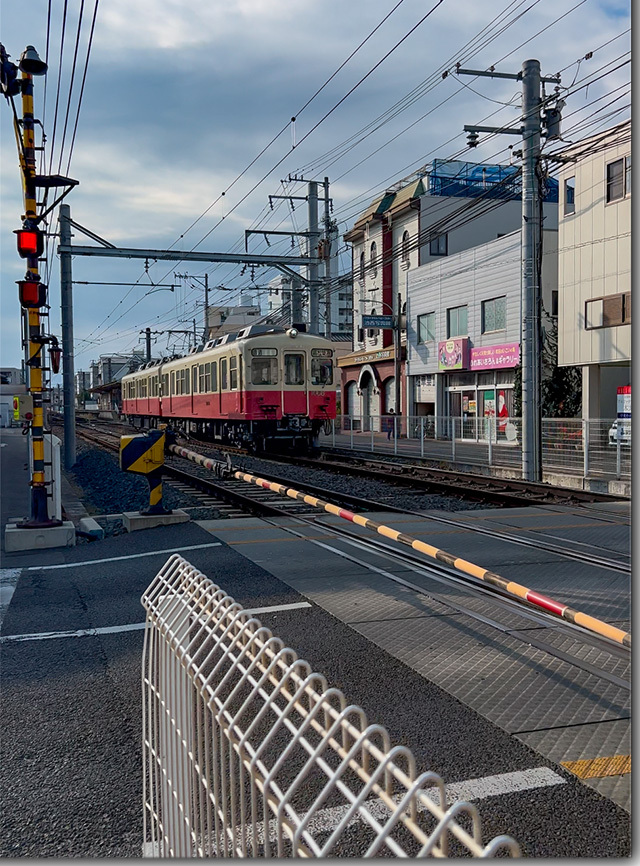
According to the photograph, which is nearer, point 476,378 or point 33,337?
point 33,337

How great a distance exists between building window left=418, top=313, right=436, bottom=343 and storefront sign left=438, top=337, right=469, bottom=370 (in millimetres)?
1101

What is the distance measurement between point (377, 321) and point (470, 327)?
5354mm

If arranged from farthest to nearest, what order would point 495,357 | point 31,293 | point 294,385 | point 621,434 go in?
point 495,357, point 294,385, point 621,434, point 31,293

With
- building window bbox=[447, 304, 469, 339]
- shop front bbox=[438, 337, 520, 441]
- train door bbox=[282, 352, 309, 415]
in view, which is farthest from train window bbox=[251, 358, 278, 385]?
building window bbox=[447, 304, 469, 339]

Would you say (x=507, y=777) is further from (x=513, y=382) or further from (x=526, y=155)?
(x=513, y=382)

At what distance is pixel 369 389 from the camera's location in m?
38.5

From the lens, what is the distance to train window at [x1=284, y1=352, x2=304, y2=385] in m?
21.5

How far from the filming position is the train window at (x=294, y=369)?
70.5 ft

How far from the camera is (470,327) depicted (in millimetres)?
29266

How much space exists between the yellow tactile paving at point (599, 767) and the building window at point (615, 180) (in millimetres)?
18682

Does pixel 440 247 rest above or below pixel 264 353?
above

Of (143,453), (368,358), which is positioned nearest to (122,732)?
(143,453)

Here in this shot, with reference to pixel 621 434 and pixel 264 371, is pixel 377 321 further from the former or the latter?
pixel 621 434

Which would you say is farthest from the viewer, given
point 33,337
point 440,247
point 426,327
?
point 440,247
